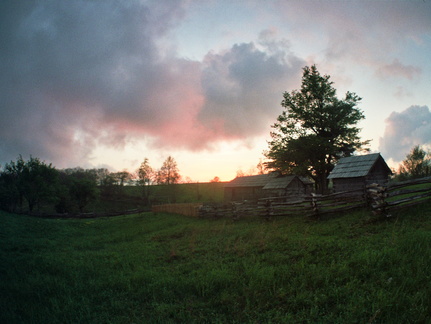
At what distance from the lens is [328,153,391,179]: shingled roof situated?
67.4 feet

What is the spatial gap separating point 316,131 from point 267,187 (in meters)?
10.2

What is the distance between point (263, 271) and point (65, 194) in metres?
45.5

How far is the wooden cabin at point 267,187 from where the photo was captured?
28688 mm

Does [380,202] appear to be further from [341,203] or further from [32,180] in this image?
[32,180]

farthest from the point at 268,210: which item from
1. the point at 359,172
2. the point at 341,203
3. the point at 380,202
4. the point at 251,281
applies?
the point at 359,172

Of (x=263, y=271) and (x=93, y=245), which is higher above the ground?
(x=263, y=271)

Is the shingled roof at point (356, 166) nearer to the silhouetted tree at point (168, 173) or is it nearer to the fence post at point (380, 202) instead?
the fence post at point (380, 202)

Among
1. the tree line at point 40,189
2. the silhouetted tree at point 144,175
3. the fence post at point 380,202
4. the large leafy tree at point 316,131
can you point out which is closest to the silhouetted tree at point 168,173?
the silhouetted tree at point 144,175

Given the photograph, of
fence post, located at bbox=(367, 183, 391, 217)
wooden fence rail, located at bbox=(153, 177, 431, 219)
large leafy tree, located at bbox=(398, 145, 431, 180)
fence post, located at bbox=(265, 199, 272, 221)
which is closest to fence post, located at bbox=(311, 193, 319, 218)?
wooden fence rail, located at bbox=(153, 177, 431, 219)

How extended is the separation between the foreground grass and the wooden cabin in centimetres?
1607

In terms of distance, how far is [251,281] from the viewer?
6.01m

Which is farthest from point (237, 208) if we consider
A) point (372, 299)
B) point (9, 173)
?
point (9, 173)

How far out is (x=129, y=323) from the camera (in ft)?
15.3

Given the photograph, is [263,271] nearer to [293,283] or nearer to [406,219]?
[293,283]
